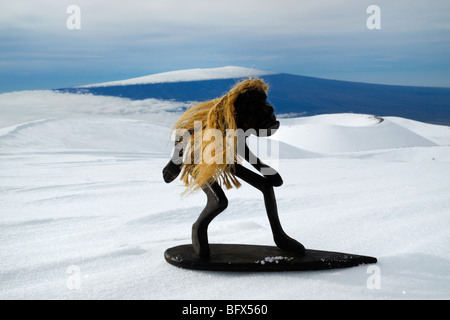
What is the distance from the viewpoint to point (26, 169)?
532cm

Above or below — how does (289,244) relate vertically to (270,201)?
below

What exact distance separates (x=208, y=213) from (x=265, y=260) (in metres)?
0.40

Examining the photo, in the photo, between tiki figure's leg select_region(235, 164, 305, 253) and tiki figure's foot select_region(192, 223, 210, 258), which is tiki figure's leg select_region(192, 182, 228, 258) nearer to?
tiki figure's foot select_region(192, 223, 210, 258)

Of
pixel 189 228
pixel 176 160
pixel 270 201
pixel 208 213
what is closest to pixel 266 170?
pixel 270 201

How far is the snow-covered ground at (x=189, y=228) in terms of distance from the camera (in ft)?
6.61

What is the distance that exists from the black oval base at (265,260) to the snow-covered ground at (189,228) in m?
0.04

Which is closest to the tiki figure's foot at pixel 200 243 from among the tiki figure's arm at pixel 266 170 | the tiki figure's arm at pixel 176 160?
the tiki figure's arm at pixel 176 160

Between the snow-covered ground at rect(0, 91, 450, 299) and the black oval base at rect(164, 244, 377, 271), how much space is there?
0.04 metres

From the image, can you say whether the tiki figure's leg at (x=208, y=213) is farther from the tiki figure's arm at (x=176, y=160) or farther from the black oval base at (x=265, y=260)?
the tiki figure's arm at (x=176, y=160)

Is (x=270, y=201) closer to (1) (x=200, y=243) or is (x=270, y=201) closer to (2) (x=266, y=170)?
(2) (x=266, y=170)

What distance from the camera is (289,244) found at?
7.61 feet

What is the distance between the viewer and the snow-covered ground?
2.01m
